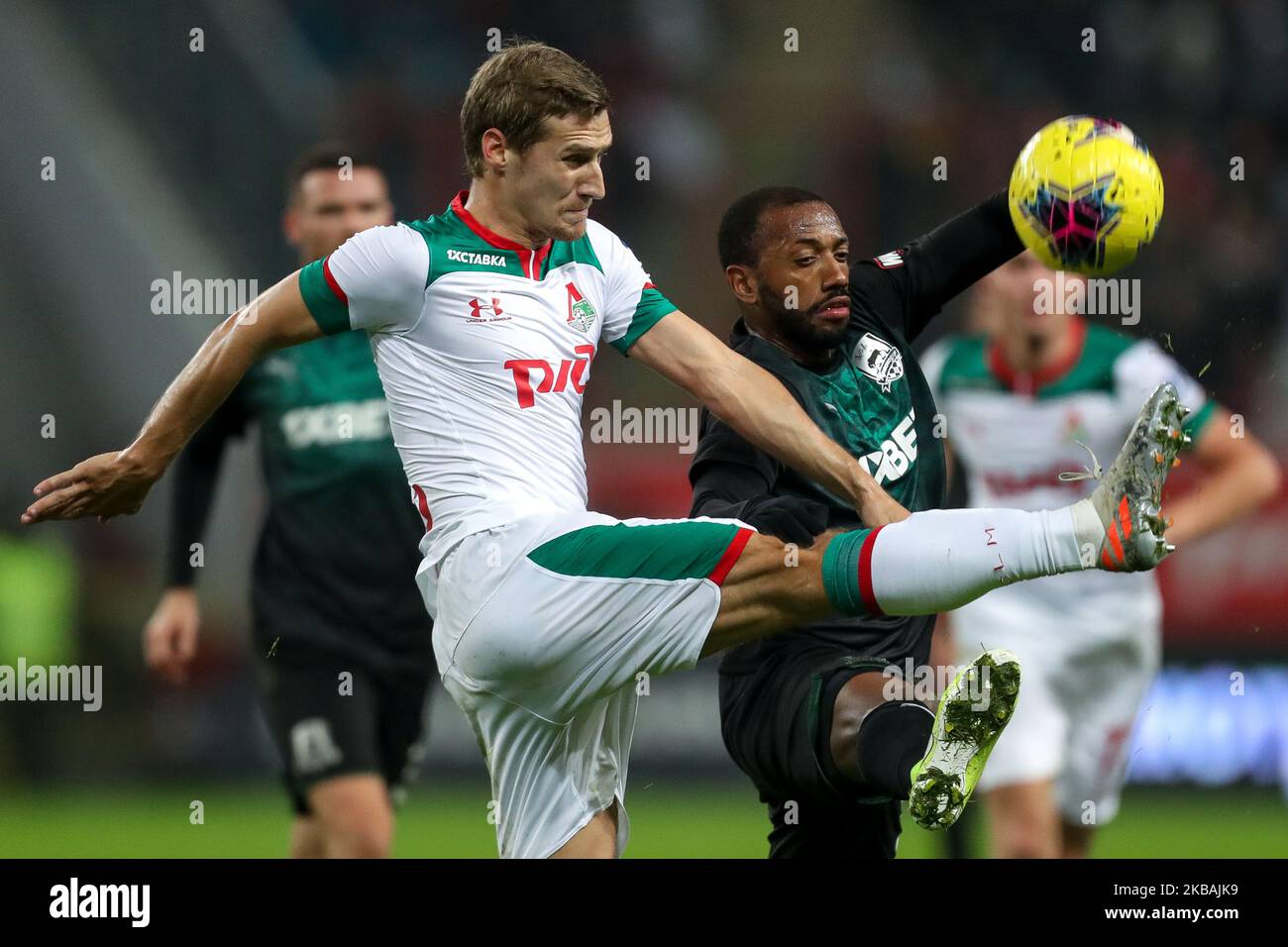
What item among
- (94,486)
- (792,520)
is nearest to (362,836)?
(94,486)

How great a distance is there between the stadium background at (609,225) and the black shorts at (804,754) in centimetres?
325

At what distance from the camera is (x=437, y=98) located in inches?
408

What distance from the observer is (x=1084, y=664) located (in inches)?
254

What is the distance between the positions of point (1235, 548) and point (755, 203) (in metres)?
4.91

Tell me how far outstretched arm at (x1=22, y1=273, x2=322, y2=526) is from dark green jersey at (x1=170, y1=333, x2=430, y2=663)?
5.61ft

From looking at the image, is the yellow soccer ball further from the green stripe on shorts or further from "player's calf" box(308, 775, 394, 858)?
"player's calf" box(308, 775, 394, 858)

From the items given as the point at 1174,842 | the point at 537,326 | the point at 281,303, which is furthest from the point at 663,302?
the point at 1174,842

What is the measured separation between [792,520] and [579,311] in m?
0.75

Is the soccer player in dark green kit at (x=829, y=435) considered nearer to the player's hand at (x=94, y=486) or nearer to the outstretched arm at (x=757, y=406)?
the outstretched arm at (x=757, y=406)

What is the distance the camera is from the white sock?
3.49m

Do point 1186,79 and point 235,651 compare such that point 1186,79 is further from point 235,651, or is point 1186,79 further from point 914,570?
Result: point 914,570

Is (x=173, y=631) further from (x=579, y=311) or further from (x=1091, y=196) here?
(x=1091, y=196)

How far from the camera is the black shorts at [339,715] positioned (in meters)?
5.51

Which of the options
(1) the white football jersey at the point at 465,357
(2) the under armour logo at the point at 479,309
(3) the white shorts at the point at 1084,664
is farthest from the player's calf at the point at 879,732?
(3) the white shorts at the point at 1084,664
